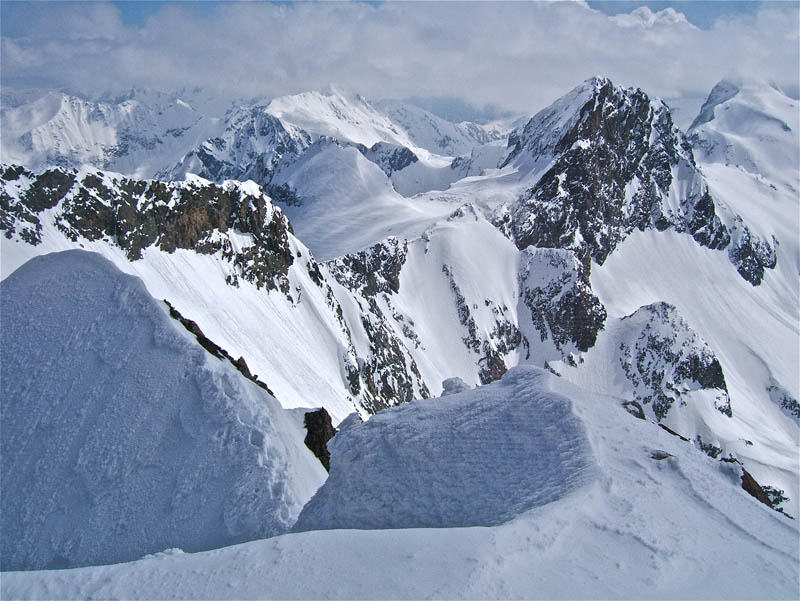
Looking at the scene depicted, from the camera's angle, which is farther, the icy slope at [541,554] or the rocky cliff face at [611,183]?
the rocky cliff face at [611,183]

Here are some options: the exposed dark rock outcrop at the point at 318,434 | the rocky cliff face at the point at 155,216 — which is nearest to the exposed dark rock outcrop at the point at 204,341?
the exposed dark rock outcrop at the point at 318,434

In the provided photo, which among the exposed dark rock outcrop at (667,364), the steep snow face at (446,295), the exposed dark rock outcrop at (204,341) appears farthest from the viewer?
the exposed dark rock outcrop at (667,364)

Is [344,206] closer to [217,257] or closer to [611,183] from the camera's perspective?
[611,183]

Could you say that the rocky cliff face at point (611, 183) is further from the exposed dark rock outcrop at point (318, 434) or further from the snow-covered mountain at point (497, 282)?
the exposed dark rock outcrop at point (318, 434)

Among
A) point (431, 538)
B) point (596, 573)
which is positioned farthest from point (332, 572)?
point (596, 573)

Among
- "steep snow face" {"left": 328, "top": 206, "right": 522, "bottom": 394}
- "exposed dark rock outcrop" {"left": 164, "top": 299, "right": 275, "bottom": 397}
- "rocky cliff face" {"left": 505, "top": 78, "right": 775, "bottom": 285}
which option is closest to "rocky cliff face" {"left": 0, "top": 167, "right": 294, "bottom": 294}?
"steep snow face" {"left": 328, "top": 206, "right": 522, "bottom": 394}

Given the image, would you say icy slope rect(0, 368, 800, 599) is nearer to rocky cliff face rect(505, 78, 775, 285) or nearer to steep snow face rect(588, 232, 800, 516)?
steep snow face rect(588, 232, 800, 516)

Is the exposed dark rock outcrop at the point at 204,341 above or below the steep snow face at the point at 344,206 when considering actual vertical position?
above
